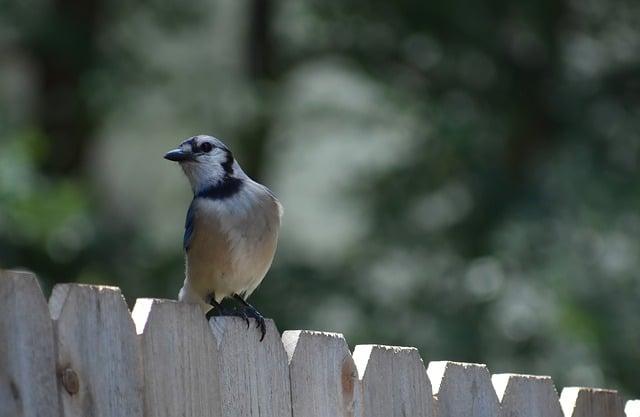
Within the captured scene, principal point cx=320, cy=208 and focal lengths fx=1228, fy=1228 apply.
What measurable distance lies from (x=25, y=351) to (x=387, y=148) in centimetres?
926

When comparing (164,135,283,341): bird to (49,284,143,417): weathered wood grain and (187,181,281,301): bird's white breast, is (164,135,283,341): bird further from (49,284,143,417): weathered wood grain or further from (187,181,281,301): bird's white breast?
(49,284,143,417): weathered wood grain

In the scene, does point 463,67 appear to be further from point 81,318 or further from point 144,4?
point 81,318

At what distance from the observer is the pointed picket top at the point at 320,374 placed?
283cm

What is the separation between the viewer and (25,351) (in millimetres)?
2205

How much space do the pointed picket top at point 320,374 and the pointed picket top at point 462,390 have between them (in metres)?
0.32

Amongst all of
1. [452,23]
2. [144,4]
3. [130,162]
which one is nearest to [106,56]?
[144,4]

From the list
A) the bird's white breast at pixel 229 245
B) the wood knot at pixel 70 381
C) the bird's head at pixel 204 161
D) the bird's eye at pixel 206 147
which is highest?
the bird's eye at pixel 206 147

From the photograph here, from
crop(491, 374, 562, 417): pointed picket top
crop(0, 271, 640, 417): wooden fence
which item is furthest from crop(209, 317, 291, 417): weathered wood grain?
A: crop(491, 374, 562, 417): pointed picket top

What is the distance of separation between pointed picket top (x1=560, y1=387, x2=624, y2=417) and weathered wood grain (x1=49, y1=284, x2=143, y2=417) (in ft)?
5.25

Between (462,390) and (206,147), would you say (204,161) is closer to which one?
(206,147)

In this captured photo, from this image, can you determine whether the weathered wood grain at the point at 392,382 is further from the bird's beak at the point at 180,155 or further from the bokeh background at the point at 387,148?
the bokeh background at the point at 387,148

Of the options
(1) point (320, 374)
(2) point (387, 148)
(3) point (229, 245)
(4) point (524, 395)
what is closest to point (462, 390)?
(4) point (524, 395)

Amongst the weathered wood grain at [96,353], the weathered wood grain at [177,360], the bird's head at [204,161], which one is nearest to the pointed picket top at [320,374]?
the weathered wood grain at [177,360]

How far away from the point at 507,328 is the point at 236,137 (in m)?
3.35
